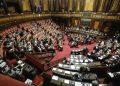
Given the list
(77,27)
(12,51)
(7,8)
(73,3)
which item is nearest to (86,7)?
(73,3)

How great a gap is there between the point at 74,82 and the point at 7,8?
8005mm

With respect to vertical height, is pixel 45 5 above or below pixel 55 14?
above

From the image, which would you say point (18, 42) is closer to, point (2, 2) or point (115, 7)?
point (2, 2)

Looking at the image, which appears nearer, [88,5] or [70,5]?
[88,5]

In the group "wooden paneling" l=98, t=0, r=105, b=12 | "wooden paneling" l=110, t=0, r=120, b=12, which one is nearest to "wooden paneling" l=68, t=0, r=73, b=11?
"wooden paneling" l=98, t=0, r=105, b=12

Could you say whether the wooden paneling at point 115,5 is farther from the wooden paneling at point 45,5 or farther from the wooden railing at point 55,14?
the wooden paneling at point 45,5

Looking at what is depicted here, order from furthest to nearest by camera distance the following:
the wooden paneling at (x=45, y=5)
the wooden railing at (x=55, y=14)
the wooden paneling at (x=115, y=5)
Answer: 1. the wooden paneling at (x=45, y=5)
2. the wooden paneling at (x=115, y=5)
3. the wooden railing at (x=55, y=14)

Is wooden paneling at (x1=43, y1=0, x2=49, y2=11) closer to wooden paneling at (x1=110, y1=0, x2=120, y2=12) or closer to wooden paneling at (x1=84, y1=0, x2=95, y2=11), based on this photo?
wooden paneling at (x1=84, y1=0, x2=95, y2=11)

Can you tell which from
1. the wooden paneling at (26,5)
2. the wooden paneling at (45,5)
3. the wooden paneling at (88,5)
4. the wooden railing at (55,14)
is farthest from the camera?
the wooden paneling at (45,5)

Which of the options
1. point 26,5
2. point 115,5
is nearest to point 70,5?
point 115,5

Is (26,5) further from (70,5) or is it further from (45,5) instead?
(70,5)

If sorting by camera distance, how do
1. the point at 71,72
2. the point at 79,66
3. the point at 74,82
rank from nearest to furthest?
the point at 74,82 → the point at 71,72 → the point at 79,66

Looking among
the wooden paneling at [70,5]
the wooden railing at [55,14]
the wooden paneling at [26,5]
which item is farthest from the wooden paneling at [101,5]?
the wooden paneling at [26,5]

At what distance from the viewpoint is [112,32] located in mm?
13609
